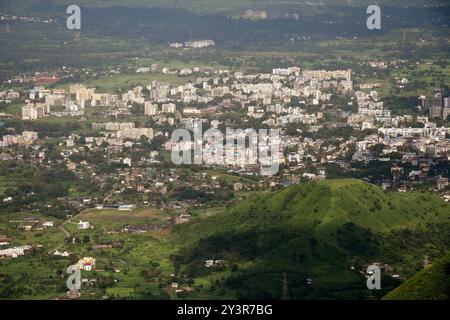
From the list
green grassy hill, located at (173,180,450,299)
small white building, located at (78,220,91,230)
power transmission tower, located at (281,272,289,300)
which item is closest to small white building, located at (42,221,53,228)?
small white building, located at (78,220,91,230)

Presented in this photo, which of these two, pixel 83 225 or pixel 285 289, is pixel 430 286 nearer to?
pixel 285 289

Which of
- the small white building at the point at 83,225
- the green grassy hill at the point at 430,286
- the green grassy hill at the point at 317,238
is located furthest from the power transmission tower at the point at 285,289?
the small white building at the point at 83,225

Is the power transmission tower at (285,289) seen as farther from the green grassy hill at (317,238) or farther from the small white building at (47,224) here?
the small white building at (47,224)

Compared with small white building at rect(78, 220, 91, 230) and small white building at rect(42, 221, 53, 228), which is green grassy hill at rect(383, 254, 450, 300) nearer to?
small white building at rect(78, 220, 91, 230)

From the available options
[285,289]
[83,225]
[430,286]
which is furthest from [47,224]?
[430,286]

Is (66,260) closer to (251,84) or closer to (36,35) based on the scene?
(251,84)
